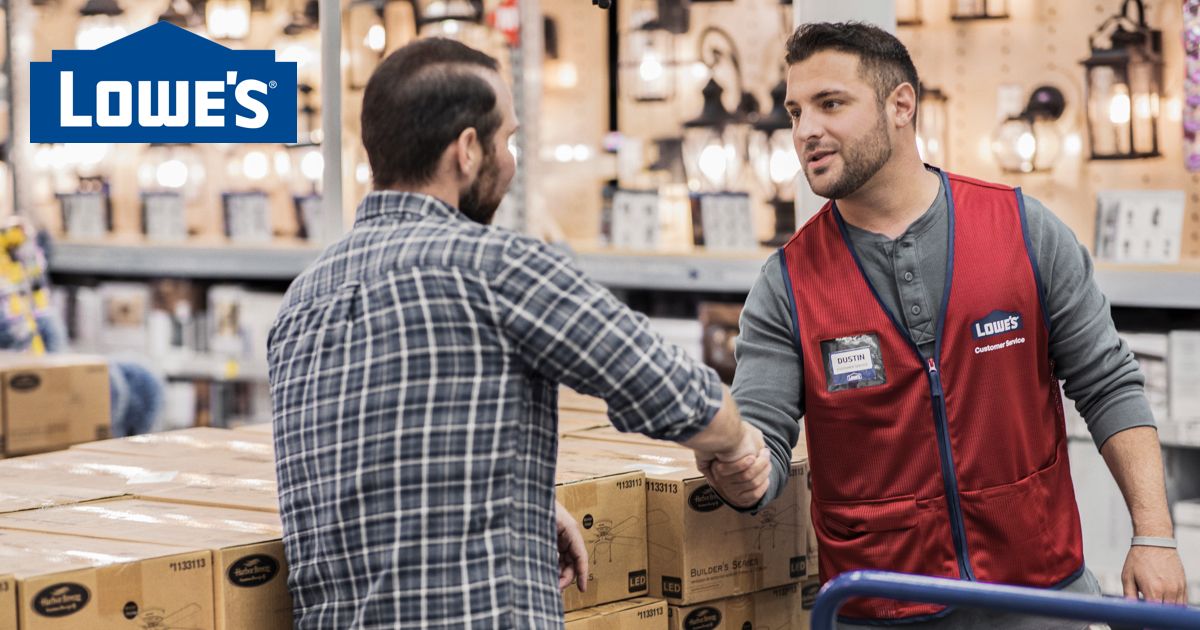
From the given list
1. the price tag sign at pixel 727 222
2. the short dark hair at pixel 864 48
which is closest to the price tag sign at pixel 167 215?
the price tag sign at pixel 727 222

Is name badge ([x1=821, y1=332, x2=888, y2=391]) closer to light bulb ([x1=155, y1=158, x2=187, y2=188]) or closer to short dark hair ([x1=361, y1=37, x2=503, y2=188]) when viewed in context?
short dark hair ([x1=361, y1=37, x2=503, y2=188])

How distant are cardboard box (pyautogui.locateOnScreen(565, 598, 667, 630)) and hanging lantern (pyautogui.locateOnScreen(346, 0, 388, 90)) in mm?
3970

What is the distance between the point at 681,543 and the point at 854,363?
16.4 inches

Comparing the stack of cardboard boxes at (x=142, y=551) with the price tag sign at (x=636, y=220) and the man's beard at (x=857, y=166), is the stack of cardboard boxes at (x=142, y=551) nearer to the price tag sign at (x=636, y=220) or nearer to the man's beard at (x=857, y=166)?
the man's beard at (x=857, y=166)

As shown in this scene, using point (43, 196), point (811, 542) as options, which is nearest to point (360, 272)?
point (811, 542)

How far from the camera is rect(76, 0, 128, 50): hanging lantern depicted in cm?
726

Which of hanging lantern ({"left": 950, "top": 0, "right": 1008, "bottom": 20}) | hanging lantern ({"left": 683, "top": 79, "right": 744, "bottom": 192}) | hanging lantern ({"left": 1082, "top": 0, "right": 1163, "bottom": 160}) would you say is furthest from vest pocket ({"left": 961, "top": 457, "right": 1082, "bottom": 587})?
hanging lantern ({"left": 683, "top": 79, "right": 744, "bottom": 192})

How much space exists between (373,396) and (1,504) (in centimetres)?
90

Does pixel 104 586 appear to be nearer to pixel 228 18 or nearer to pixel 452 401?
pixel 452 401

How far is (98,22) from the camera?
24.0 ft

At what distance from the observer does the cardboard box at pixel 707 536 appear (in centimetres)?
253

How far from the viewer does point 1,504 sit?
2.43 metres

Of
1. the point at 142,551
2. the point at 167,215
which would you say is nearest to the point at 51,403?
the point at 167,215

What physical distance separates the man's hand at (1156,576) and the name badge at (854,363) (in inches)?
19.3
